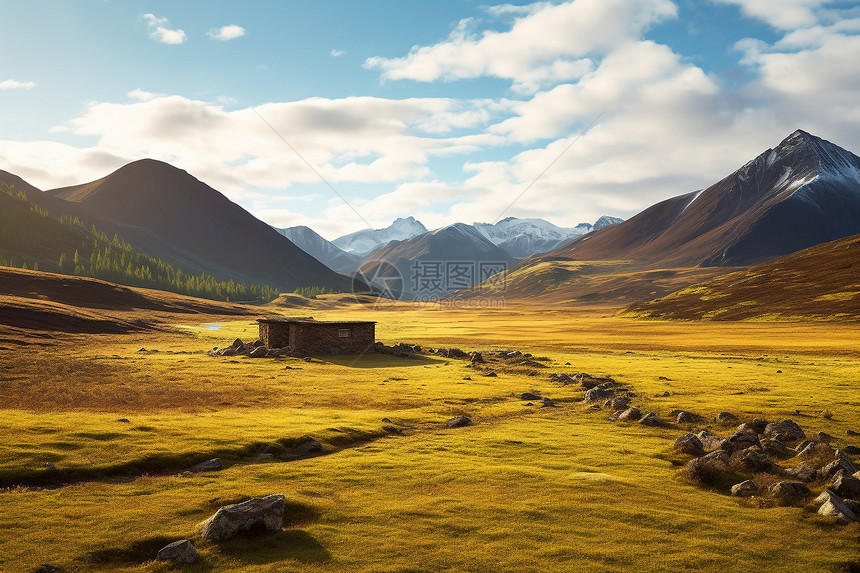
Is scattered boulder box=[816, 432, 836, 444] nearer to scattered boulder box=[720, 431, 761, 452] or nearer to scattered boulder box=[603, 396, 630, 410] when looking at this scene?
scattered boulder box=[720, 431, 761, 452]

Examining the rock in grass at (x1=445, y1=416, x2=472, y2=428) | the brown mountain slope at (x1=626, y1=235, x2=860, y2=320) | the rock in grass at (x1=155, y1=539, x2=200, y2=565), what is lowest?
the rock in grass at (x1=445, y1=416, x2=472, y2=428)

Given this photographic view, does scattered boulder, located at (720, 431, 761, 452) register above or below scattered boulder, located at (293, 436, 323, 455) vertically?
above

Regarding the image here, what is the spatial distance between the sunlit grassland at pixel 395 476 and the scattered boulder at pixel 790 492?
1.12 m

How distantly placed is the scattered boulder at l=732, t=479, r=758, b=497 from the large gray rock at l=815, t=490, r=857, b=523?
239 cm

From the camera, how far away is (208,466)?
2183 centimetres

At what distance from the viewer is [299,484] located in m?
20.4

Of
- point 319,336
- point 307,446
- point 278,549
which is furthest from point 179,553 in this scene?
point 319,336

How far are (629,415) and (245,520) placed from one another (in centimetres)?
2607

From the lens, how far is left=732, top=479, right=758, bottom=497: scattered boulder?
66.7ft

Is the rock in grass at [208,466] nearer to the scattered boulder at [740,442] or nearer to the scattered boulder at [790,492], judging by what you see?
the scattered boulder at [790,492]

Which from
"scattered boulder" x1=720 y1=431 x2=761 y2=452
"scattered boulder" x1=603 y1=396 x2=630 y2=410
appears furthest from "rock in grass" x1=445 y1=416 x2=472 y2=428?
"scattered boulder" x1=720 y1=431 x2=761 y2=452

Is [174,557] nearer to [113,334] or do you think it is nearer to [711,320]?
[113,334]

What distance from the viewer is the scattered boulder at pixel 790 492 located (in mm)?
19375

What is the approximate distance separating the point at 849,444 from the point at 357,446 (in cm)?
2611
